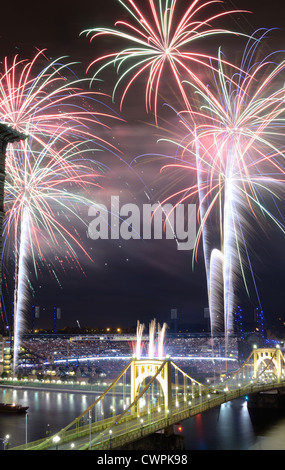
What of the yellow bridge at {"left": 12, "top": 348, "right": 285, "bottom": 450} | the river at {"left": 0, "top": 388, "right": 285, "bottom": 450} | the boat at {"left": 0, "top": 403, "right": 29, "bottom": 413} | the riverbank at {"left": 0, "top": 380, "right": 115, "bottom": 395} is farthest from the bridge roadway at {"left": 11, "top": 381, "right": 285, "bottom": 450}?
the riverbank at {"left": 0, "top": 380, "right": 115, "bottom": 395}

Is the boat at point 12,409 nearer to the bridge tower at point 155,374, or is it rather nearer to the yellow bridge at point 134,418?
the yellow bridge at point 134,418

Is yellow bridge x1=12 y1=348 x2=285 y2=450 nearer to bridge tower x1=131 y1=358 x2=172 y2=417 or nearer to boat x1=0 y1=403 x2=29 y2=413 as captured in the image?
bridge tower x1=131 y1=358 x2=172 y2=417

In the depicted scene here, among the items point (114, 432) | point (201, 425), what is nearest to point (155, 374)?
point (114, 432)

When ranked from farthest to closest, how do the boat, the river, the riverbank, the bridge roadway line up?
1. the riverbank
2. the boat
3. the river
4. the bridge roadway

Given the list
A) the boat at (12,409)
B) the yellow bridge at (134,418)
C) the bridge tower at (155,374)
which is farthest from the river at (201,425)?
the bridge tower at (155,374)

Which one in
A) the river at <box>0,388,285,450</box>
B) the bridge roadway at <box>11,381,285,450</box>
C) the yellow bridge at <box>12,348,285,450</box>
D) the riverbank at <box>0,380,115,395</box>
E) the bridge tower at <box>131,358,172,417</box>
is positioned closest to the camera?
the bridge roadway at <box>11,381,285,450</box>
